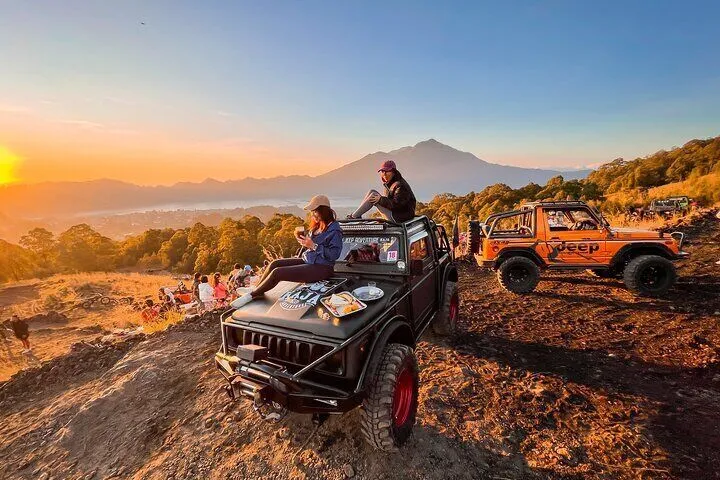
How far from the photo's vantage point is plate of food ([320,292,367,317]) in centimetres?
316

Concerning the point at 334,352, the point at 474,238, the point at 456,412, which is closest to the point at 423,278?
the point at 456,412

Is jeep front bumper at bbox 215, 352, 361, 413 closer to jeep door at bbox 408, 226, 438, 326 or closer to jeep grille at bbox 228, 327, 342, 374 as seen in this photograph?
jeep grille at bbox 228, 327, 342, 374

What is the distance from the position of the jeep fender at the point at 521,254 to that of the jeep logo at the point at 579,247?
19.3 inches

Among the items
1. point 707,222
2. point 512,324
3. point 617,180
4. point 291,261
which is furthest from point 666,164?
point 291,261

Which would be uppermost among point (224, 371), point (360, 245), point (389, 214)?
point (389, 214)

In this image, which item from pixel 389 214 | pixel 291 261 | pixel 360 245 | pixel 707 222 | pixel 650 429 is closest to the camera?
pixel 650 429

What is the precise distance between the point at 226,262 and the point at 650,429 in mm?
32030

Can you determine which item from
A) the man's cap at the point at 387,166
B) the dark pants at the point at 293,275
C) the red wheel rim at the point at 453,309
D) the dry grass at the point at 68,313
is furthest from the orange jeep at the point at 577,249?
the dry grass at the point at 68,313

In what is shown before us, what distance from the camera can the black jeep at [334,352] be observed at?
2.87 metres

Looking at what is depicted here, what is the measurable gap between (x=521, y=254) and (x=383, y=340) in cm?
621

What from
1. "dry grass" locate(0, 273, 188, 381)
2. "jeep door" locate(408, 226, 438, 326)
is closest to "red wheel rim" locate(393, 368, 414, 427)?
"jeep door" locate(408, 226, 438, 326)

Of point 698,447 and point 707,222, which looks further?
point 707,222

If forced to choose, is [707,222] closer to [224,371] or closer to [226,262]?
[224,371]

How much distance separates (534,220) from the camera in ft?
26.5
